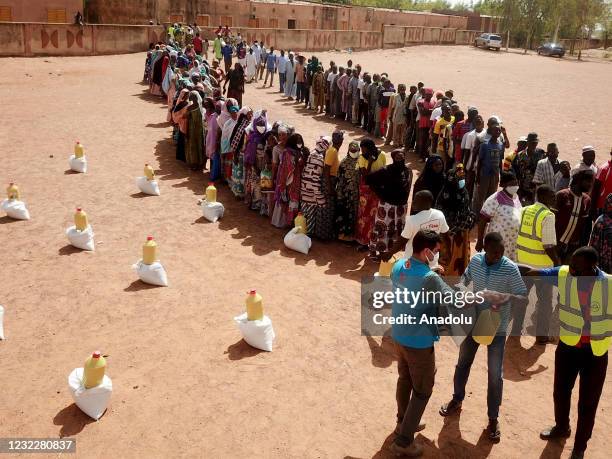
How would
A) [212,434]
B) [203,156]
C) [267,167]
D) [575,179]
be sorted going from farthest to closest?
1. [203,156]
2. [267,167]
3. [575,179]
4. [212,434]

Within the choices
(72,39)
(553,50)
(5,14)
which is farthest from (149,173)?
(553,50)

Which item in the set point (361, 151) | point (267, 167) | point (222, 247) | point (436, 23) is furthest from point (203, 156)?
point (436, 23)

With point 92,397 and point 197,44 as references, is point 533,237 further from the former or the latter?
point 197,44

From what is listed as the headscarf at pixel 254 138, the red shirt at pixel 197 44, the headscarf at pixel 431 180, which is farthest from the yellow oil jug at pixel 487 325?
the red shirt at pixel 197 44

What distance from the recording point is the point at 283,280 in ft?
22.7

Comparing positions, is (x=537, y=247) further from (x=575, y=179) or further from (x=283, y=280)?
(x=283, y=280)

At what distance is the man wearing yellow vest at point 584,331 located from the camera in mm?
3818

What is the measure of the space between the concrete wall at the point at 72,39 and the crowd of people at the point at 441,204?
38.5 ft

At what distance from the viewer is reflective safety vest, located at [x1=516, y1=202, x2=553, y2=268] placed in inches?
209

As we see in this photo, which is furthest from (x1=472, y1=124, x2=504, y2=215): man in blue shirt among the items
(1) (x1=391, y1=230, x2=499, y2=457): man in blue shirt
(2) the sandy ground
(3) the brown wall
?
(3) the brown wall

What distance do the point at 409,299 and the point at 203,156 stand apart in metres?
7.89

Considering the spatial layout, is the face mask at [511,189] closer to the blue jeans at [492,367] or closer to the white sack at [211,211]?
the blue jeans at [492,367]

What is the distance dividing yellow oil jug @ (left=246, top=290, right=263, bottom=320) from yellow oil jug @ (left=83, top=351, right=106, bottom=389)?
1436 millimetres

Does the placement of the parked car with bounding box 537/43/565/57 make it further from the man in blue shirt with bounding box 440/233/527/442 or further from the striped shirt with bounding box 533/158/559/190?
the man in blue shirt with bounding box 440/233/527/442
